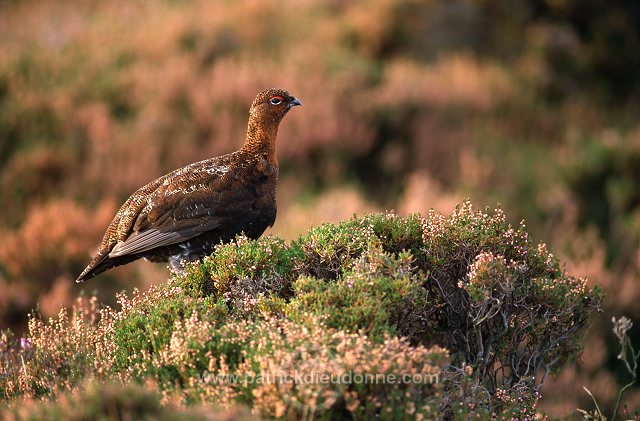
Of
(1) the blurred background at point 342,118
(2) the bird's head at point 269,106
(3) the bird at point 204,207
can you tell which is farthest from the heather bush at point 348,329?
(1) the blurred background at point 342,118

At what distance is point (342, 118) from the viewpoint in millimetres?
12484

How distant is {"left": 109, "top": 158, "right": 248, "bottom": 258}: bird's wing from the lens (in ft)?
17.7

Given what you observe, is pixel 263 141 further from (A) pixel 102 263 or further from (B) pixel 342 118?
(B) pixel 342 118

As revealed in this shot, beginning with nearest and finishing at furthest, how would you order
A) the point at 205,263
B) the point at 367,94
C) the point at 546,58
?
the point at 205,263, the point at 367,94, the point at 546,58

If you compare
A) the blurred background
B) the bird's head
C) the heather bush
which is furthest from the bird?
the blurred background

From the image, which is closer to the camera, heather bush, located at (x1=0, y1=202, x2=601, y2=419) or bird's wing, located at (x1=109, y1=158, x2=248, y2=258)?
heather bush, located at (x1=0, y1=202, x2=601, y2=419)

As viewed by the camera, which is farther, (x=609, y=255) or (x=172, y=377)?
(x=609, y=255)

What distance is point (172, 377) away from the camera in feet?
13.4

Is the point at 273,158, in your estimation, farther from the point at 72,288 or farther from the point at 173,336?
the point at 72,288

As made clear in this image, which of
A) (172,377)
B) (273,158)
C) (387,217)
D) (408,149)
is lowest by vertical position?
(172,377)

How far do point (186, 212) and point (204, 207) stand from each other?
5.3 inches

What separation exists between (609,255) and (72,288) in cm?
736

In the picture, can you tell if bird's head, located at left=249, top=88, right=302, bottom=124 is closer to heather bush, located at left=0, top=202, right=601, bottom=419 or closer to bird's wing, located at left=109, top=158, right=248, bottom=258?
bird's wing, located at left=109, top=158, right=248, bottom=258

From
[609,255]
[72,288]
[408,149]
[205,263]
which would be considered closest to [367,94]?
[408,149]
